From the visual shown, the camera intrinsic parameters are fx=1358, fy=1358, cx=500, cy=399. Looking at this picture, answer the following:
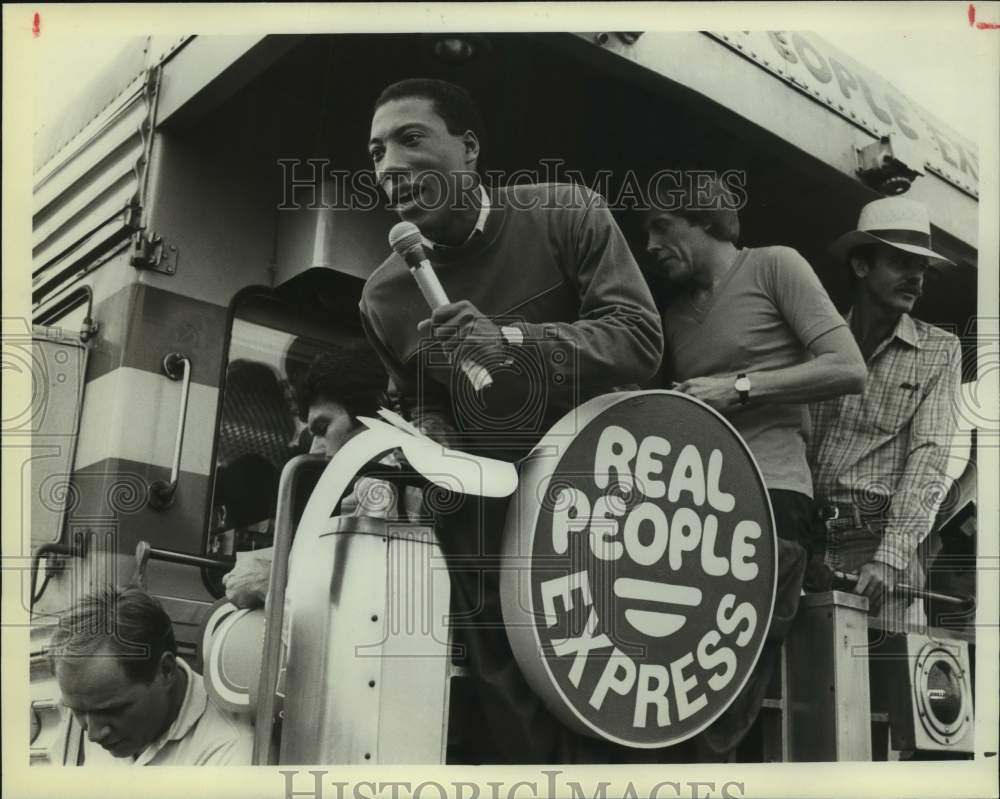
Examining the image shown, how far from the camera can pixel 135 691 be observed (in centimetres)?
330

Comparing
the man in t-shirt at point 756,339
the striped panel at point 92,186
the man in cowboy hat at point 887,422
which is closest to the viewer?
the striped panel at point 92,186

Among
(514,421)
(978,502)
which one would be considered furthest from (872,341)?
(514,421)

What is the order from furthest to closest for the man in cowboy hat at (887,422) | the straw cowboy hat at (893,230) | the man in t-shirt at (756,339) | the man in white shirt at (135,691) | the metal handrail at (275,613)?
the straw cowboy hat at (893,230)
the man in cowboy hat at (887,422)
the man in t-shirt at (756,339)
the man in white shirt at (135,691)
the metal handrail at (275,613)

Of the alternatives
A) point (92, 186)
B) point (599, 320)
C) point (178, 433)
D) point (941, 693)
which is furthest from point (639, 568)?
point (92, 186)

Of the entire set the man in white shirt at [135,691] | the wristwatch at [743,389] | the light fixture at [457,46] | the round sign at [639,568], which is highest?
the light fixture at [457,46]

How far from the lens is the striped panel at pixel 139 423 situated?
344 centimetres

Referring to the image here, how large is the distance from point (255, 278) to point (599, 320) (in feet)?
3.14

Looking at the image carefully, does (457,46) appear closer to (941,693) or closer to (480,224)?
(480,224)

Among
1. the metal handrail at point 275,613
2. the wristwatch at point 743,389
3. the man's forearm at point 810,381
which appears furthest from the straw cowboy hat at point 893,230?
the metal handrail at point 275,613

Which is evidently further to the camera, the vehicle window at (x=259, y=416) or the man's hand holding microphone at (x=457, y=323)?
the vehicle window at (x=259, y=416)

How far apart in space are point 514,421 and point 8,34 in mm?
1682

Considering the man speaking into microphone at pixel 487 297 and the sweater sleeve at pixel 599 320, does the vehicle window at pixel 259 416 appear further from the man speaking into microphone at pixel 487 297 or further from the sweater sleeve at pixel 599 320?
the sweater sleeve at pixel 599 320

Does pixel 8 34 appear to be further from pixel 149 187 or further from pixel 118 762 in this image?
pixel 118 762

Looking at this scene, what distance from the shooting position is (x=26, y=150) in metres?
3.55
